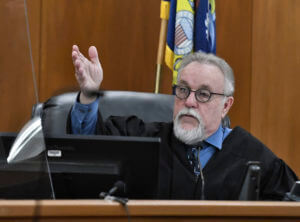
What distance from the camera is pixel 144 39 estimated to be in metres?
3.95

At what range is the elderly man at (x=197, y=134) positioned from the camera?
1.92m

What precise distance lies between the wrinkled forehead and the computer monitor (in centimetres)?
72

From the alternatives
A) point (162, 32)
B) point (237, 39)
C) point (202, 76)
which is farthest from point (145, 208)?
point (237, 39)

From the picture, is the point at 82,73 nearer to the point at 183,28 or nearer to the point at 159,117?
the point at 159,117

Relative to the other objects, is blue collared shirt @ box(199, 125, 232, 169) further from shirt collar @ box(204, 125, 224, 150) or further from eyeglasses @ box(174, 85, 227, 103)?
eyeglasses @ box(174, 85, 227, 103)

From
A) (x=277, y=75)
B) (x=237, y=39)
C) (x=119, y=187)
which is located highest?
(x=237, y=39)

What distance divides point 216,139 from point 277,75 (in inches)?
84.1

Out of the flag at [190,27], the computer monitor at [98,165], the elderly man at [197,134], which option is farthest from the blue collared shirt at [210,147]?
the flag at [190,27]

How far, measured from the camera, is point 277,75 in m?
4.06

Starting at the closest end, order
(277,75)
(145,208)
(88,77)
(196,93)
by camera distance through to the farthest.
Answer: (145,208), (88,77), (196,93), (277,75)

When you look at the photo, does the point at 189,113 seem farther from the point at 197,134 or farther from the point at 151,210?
the point at 151,210

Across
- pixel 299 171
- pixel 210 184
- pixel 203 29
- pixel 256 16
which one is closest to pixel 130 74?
pixel 203 29

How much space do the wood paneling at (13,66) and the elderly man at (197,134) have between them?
0.68 feet

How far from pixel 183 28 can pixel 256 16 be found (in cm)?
96
